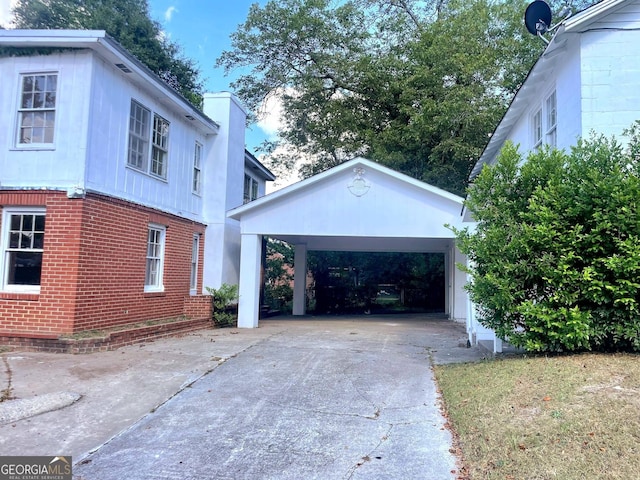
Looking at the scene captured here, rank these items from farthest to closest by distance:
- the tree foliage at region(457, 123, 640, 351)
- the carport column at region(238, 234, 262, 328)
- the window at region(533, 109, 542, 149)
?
the carport column at region(238, 234, 262, 328) < the window at region(533, 109, 542, 149) < the tree foliage at region(457, 123, 640, 351)

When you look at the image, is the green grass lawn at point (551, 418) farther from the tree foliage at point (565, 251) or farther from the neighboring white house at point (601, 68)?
the neighboring white house at point (601, 68)

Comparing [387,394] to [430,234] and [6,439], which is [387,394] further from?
[430,234]

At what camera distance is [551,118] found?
956 centimetres

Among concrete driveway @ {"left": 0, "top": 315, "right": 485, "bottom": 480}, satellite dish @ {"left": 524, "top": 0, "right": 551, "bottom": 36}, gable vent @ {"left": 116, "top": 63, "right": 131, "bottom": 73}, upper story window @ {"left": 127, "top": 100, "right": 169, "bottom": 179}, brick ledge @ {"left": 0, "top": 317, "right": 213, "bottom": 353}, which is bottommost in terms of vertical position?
concrete driveway @ {"left": 0, "top": 315, "right": 485, "bottom": 480}

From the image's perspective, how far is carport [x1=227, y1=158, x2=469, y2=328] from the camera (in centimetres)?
A: 1354

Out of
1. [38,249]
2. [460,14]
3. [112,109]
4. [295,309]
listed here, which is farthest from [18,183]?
[460,14]

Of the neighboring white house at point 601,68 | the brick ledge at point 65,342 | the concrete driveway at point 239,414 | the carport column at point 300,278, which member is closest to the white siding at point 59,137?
the brick ledge at point 65,342

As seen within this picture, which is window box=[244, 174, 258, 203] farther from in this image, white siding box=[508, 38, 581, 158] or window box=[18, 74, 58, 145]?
white siding box=[508, 38, 581, 158]

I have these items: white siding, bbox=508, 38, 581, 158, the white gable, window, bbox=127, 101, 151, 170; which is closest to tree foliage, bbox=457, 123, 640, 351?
white siding, bbox=508, 38, 581, 158

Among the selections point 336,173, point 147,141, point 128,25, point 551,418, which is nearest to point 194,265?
point 147,141

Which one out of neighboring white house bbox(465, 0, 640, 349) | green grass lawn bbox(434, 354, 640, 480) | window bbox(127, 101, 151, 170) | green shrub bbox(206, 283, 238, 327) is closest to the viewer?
green grass lawn bbox(434, 354, 640, 480)

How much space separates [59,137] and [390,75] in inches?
648

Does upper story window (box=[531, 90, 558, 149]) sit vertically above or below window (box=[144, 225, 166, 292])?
above

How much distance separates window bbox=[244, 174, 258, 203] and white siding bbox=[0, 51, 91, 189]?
9213 millimetres
